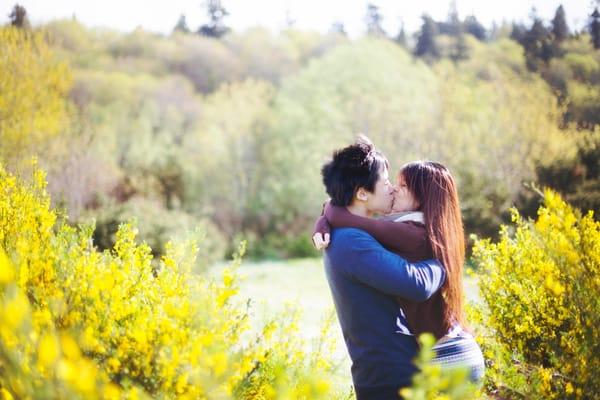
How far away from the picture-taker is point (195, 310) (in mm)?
2061

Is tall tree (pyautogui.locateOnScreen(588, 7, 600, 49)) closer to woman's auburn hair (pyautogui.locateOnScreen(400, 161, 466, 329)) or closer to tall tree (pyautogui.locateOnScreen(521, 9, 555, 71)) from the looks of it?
tall tree (pyautogui.locateOnScreen(521, 9, 555, 71))

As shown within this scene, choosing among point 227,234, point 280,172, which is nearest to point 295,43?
point 280,172

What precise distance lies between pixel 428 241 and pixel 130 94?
977 inches

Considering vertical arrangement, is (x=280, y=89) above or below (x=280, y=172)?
above

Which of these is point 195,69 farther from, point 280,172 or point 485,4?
point 485,4

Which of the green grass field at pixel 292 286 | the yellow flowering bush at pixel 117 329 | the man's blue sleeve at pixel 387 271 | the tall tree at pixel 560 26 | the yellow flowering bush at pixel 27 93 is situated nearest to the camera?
the yellow flowering bush at pixel 117 329

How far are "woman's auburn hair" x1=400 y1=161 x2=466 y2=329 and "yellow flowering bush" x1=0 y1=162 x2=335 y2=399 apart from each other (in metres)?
0.66

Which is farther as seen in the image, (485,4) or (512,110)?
(485,4)

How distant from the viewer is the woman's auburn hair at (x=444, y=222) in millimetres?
2439

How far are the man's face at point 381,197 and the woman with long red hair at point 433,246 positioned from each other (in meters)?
0.05

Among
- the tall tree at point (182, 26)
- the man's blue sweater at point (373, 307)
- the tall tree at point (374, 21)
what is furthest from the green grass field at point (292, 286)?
the tall tree at point (374, 21)

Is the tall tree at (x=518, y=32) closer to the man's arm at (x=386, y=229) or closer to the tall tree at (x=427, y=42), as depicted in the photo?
the tall tree at (x=427, y=42)

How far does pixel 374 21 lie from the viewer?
27734 millimetres

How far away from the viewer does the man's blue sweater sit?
2.25 m
